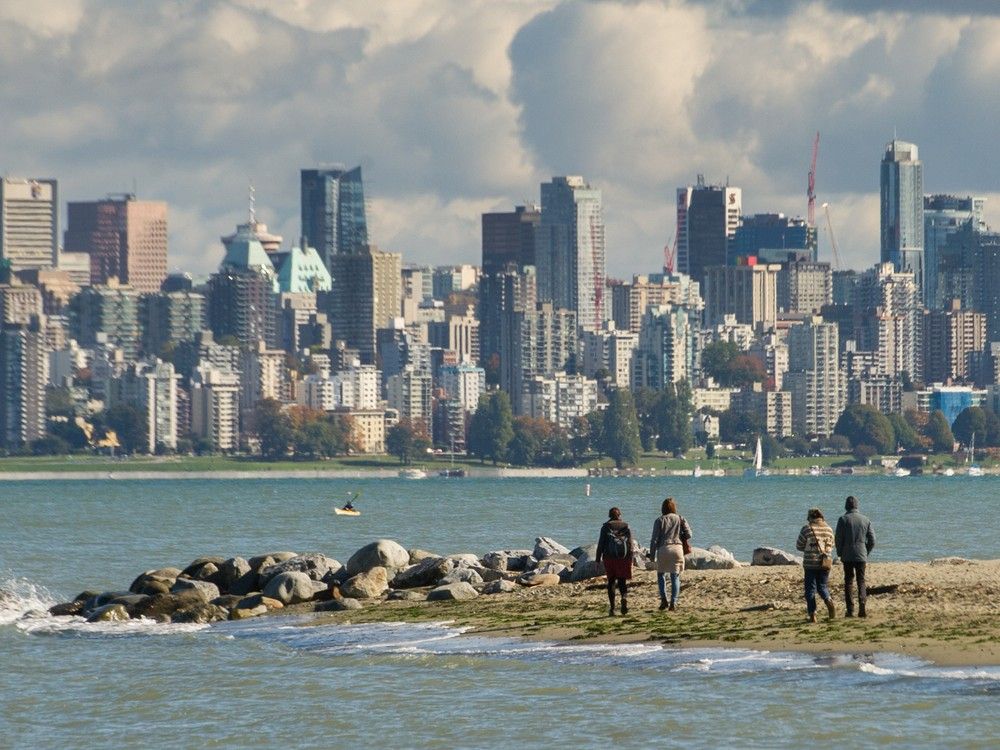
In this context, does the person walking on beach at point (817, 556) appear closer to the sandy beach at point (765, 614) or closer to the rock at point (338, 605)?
the sandy beach at point (765, 614)

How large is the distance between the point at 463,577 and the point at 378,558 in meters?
3.03

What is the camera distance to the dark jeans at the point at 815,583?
94.9 ft

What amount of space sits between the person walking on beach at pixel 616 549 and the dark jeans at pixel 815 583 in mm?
2494

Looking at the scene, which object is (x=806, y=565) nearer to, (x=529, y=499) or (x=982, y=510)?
(x=982, y=510)

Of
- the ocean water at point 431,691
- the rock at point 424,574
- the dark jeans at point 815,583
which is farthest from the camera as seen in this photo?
the rock at point 424,574

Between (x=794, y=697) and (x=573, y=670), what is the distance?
3.72m

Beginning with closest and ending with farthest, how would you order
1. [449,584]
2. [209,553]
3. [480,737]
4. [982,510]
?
1. [480,737]
2. [449,584]
3. [209,553]
4. [982,510]

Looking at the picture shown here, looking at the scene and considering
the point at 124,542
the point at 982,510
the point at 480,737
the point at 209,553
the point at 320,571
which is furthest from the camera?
the point at 982,510

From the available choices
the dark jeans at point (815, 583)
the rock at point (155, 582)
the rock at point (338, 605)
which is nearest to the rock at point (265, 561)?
the rock at point (155, 582)

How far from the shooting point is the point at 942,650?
26.8 m

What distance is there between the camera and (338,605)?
36.4 m

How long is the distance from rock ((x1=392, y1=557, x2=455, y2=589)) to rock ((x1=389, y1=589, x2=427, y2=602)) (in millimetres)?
1276

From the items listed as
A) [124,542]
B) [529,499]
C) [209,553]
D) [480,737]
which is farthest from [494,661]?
[529,499]

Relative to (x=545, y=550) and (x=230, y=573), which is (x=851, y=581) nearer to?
(x=545, y=550)
